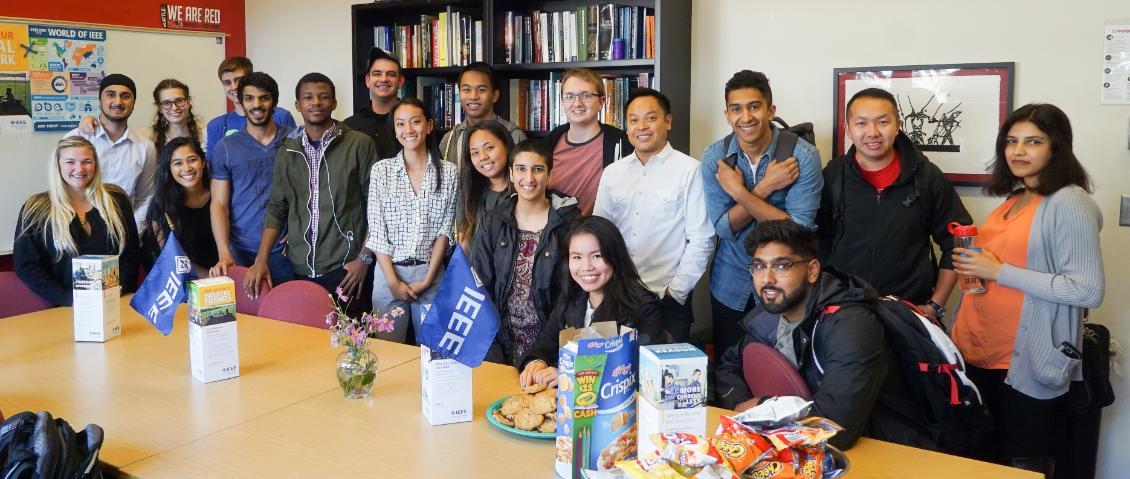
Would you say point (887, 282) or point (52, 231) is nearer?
point (887, 282)

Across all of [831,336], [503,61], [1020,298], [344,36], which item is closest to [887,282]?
[1020,298]

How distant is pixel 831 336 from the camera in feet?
7.27

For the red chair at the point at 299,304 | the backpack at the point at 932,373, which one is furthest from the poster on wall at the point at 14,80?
the backpack at the point at 932,373

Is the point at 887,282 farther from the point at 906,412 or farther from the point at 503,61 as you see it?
the point at 503,61

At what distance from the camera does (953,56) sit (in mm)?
3586

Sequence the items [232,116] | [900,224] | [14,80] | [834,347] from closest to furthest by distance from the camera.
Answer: [834,347], [900,224], [14,80], [232,116]

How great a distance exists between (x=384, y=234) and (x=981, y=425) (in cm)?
240

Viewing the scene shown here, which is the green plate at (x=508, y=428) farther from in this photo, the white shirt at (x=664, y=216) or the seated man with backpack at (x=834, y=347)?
the white shirt at (x=664, y=216)

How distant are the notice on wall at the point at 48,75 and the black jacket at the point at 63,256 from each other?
4.62 ft

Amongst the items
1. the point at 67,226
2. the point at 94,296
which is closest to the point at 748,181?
the point at 94,296

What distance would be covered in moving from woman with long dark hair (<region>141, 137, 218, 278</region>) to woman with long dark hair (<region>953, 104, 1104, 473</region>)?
128 inches

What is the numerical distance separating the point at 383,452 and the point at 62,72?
410 centimetres

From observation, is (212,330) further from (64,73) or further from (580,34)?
(64,73)

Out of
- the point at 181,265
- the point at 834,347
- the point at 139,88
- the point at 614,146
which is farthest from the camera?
the point at 139,88
